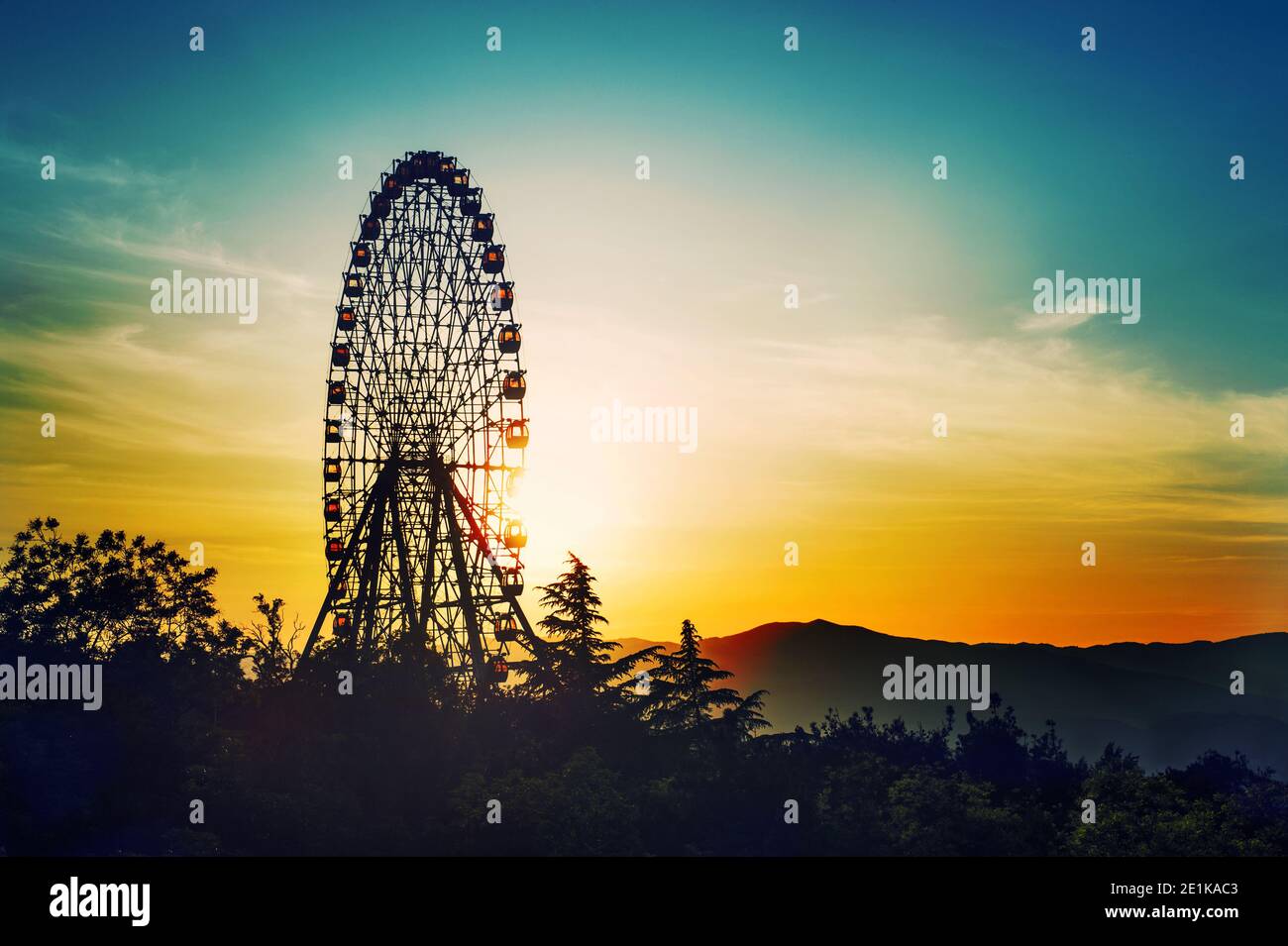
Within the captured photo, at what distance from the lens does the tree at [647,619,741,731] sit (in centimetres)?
6644

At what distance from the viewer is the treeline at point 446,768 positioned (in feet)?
139

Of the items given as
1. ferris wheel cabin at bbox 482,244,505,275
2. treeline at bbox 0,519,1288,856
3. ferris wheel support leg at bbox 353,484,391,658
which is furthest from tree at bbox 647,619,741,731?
ferris wheel cabin at bbox 482,244,505,275

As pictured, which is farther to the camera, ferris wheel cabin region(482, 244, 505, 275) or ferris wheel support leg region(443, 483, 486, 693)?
ferris wheel cabin region(482, 244, 505, 275)

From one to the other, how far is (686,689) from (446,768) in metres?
19.2

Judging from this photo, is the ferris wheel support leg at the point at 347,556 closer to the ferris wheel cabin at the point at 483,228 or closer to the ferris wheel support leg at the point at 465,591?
the ferris wheel support leg at the point at 465,591

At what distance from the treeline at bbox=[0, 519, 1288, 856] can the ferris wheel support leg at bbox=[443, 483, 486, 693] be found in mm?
1969

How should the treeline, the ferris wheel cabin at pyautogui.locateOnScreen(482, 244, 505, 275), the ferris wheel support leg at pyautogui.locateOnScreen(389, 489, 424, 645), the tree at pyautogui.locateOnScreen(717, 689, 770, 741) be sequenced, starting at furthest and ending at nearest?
the tree at pyautogui.locateOnScreen(717, 689, 770, 741)
the ferris wheel cabin at pyautogui.locateOnScreen(482, 244, 505, 275)
the ferris wheel support leg at pyautogui.locateOnScreen(389, 489, 424, 645)
the treeline

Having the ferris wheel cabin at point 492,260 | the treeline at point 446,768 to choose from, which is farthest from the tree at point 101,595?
the ferris wheel cabin at point 492,260

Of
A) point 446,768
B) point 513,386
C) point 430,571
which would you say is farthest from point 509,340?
point 446,768

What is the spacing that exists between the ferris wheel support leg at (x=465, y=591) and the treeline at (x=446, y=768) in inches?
77.5

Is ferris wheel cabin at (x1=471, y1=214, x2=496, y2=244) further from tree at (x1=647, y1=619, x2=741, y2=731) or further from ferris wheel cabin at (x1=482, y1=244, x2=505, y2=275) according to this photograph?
tree at (x1=647, y1=619, x2=741, y2=731)

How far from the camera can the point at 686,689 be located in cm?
6806

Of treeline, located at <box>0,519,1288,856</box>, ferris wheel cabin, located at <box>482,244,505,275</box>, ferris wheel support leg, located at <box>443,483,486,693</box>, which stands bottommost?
treeline, located at <box>0,519,1288,856</box>
